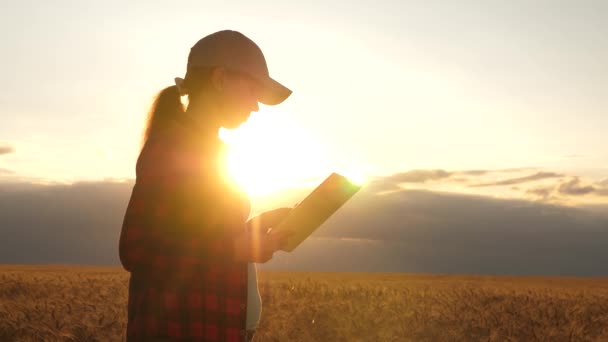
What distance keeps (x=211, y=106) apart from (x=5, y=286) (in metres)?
9.83

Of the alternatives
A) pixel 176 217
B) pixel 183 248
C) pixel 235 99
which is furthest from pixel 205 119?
pixel 183 248

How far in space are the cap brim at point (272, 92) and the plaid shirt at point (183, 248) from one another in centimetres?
46

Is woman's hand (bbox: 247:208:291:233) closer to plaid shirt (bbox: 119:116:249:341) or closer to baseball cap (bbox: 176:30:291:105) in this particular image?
plaid shirt (bbox: 119:116:249:341)

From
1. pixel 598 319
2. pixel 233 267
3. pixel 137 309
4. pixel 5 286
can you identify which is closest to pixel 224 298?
pixel 233 267

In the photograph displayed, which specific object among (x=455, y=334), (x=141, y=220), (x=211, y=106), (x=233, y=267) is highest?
(x=211, y=106)

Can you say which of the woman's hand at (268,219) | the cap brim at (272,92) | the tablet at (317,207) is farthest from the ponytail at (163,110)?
the tablet at (317,207)

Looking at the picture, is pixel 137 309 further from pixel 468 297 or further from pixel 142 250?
pixel 468 297

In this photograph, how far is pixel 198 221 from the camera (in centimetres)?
356

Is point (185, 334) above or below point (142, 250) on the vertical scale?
below

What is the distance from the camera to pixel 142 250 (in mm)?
3652

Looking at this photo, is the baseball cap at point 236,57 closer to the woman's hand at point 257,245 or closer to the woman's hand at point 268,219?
the woman's hand at point 268,219

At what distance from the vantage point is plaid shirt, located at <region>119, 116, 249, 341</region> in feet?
11.7

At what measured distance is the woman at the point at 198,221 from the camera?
3.57 m

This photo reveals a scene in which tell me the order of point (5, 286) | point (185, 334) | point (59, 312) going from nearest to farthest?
point (185, 334) < point (59, 312) < point (5, 286)
